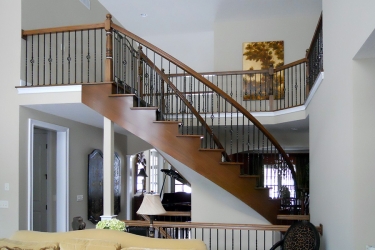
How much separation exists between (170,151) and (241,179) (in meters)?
1.12

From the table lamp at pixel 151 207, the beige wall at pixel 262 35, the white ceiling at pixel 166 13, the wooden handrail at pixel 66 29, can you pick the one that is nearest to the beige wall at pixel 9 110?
the wooden handrail at pixel 66 29

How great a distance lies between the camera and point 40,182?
275 inches

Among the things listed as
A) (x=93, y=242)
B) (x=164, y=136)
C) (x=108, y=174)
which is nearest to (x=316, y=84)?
(x=164, y=136)

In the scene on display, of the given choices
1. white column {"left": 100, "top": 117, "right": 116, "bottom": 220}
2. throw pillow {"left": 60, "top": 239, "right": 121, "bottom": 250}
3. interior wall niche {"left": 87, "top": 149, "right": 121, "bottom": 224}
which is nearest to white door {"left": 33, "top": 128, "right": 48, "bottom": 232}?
interior wall niche {"left": 87, "top": 149, "right": 121, "bottom": 224}

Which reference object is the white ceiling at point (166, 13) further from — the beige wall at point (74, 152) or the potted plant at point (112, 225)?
the potted plant at point (112, 225)

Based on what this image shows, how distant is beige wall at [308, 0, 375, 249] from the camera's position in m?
3.33

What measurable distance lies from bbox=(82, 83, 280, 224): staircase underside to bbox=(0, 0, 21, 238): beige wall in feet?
3.69

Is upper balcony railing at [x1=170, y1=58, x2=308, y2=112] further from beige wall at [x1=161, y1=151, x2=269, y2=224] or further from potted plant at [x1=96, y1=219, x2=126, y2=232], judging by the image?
potted plant at [x1=96, y1=219, x2=126, y2=232]

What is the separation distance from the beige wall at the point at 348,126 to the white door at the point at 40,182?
4760 millimetres

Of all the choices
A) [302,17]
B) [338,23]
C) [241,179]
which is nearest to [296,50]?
[302,17]

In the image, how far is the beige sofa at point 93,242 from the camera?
151 inches

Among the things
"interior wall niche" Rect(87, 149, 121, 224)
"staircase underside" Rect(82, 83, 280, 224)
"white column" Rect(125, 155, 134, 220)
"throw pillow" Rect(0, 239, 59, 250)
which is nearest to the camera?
"throw pillow" Rect(0, 239, 59, 250)

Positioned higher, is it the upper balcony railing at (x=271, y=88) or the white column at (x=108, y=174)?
the upper balcony railing at (x=271, y=88)

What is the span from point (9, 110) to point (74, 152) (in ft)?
5.72
